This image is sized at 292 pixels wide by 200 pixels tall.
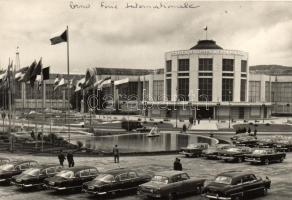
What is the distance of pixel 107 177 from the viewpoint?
2405 centimetres

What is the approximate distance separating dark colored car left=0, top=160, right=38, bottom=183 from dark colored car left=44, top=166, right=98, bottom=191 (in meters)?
3.64

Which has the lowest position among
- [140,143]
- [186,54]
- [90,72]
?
[140,143]

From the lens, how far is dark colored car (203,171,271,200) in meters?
22.2

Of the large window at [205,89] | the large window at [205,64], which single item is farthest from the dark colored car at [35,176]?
the large window at [205,64]

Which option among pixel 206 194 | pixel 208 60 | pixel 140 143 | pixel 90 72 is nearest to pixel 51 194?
pixel 206 194

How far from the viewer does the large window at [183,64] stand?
383 feet

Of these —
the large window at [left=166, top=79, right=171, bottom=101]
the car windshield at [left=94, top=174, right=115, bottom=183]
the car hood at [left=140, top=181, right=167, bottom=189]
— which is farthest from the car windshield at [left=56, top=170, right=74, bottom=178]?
the large window at [left=166, top=79, right=171, bottom=101]

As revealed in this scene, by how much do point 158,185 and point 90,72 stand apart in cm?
4337

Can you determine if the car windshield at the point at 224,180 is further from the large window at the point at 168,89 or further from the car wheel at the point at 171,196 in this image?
the large window at the point at 168,89

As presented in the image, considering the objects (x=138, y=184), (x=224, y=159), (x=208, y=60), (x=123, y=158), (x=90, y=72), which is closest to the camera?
(x=138, y=184)

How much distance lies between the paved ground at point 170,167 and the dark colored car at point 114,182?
0.59 m

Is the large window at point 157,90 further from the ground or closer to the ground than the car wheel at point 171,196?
further from the ground

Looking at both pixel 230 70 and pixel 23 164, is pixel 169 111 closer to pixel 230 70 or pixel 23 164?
pixel 230 70

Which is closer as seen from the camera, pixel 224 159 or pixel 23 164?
pixel 23 164
